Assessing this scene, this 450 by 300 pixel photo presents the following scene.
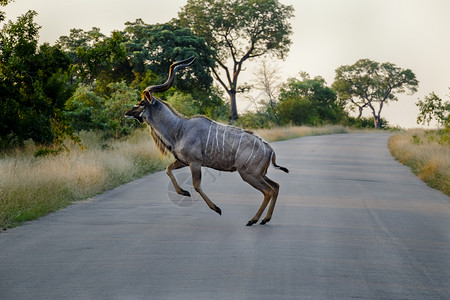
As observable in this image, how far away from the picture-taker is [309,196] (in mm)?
14930

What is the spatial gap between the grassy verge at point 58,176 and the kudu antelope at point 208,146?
247 centimetres

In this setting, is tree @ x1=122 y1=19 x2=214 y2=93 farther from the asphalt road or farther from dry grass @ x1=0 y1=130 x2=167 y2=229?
the asphalt road

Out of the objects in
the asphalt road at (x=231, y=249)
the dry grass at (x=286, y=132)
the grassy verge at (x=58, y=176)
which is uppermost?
the asphalt road at (x=231, y=249)

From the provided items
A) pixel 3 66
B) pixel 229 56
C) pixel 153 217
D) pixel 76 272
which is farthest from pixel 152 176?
pixel 229 56

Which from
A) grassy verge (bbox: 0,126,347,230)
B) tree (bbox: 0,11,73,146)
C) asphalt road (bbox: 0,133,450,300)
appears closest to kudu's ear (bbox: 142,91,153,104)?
asphalt road (bbox: 0,133,450,300)

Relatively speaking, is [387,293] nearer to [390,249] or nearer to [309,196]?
[390,249]

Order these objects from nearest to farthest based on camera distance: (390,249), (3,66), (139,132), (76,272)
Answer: (76,272)
(390,249)
(3,66)
(139,132)

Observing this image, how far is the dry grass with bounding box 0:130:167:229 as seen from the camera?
1188cm

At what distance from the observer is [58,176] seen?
14.9 metres

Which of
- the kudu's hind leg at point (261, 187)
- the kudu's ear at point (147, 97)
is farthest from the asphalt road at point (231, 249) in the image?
the kudu's ear at point (147, 97)

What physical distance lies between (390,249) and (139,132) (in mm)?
22458

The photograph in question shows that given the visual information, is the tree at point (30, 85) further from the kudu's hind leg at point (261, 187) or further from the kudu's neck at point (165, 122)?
the kudu's hind leg at point (261, 187)

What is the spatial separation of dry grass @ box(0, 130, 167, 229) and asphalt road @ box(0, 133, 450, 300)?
0.40 meters

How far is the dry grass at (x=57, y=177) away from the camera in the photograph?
11.9 m
